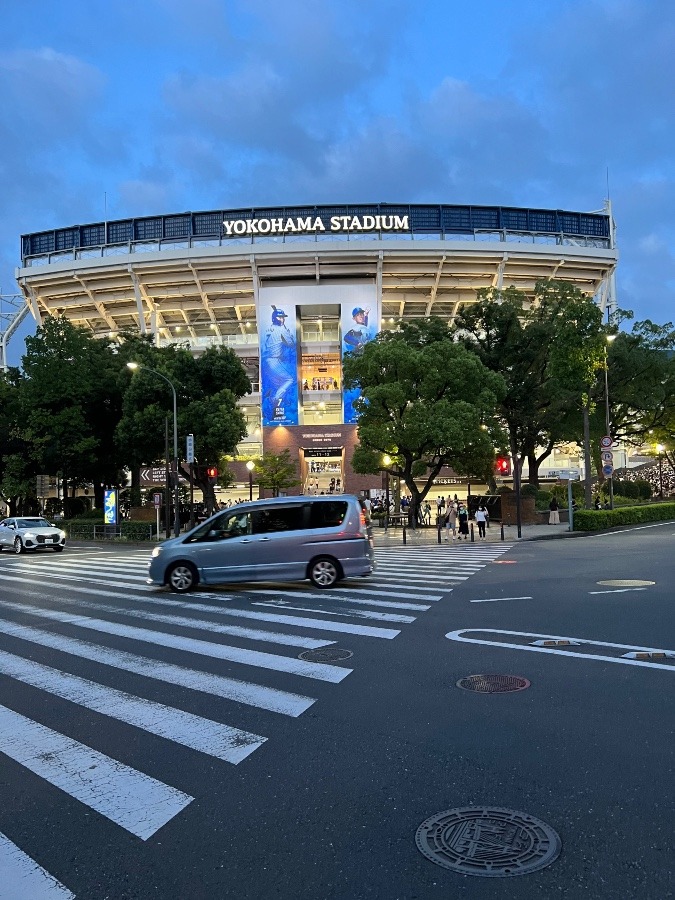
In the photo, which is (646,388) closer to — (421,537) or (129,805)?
(421,537)

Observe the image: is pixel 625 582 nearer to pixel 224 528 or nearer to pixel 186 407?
pixel 224 528

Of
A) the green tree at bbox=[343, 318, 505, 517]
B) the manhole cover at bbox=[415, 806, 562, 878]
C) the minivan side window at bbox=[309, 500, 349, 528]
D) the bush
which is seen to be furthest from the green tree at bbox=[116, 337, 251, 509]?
the manhole cover at bbox=[415, 806, 562, 878]

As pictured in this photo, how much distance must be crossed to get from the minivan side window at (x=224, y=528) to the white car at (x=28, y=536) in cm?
1640

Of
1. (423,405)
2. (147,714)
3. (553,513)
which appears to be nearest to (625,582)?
(147,714)

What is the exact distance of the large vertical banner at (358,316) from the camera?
2280 inches

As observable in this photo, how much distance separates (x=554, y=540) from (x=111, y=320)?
5483 centimetres

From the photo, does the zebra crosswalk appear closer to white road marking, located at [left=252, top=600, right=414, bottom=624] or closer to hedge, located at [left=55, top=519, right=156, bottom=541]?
white road marking, located at [left=252, top=600, right=414, bottom=624]

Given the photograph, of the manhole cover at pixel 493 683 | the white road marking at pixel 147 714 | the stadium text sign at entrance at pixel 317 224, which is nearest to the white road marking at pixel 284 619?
the manhole cover at pixel 493 683

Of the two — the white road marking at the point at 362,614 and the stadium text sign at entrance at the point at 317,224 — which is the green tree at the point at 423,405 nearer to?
the white road marking at the point at 362,614

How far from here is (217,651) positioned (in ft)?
26.5

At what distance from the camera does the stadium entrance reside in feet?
191

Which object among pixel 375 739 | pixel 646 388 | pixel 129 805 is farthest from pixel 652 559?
pixel 646 388

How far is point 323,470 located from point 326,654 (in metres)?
52.1

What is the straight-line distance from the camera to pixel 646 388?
136 ft
